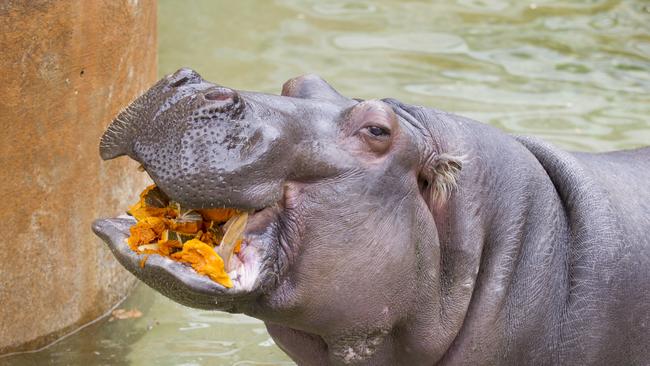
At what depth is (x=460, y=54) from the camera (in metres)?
8.54

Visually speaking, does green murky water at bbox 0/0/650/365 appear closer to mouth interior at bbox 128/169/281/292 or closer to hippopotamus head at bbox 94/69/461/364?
hippopotamus head at bbox 94/69/461/364

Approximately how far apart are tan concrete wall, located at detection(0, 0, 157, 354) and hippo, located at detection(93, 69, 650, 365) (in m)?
1.25

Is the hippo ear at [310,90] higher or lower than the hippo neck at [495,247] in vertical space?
higher

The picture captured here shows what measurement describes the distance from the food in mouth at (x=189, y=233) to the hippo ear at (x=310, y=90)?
0.57 m

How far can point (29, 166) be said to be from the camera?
468 cm

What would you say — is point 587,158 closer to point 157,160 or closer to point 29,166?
point 157,160

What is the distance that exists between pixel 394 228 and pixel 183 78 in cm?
74

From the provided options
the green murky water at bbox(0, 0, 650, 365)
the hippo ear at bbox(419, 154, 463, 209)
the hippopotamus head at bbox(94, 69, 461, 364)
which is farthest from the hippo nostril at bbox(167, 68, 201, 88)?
the green murky water at bbox(0, 0, 650, 365)

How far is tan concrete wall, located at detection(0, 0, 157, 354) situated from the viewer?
4.55 metres

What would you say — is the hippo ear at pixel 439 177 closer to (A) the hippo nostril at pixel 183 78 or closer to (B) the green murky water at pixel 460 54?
(A) the hippo nostril at pixel 183 78

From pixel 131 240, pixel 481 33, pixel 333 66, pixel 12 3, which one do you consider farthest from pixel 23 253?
pixel 481 33

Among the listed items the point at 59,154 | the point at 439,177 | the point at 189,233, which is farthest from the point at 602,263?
the point at 59,154

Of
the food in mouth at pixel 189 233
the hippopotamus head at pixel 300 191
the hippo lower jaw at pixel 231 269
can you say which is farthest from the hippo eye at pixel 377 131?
the food in mouth at pixel 189 233

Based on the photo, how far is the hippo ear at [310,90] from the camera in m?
3.68
